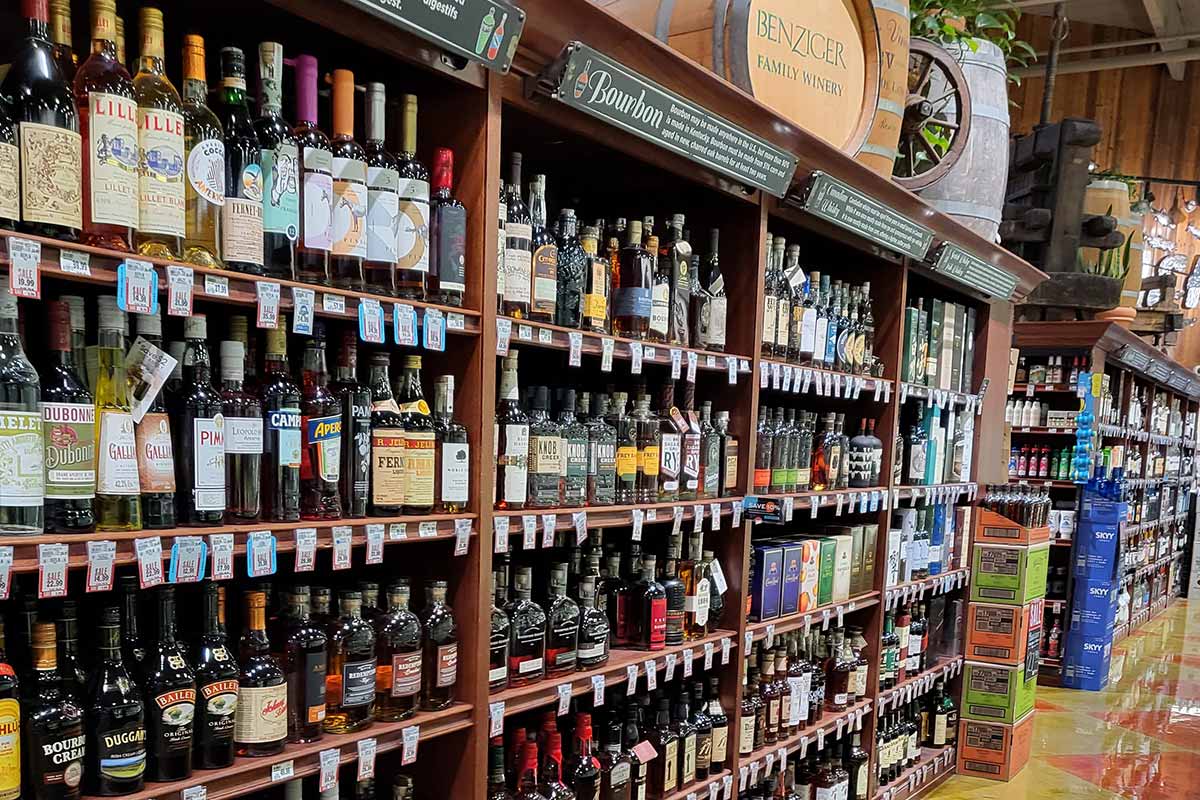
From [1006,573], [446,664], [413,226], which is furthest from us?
[1006,573]

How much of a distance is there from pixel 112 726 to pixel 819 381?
94.0 inches

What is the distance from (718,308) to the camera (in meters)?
2.66

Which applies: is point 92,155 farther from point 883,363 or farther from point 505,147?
point 883,363

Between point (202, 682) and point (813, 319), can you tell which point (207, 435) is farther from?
point (813, 319)

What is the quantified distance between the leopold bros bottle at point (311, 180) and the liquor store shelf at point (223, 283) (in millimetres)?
62

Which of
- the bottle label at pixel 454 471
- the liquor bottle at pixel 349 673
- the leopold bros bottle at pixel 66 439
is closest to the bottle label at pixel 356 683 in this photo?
the liquor bottle at pixel 349 673

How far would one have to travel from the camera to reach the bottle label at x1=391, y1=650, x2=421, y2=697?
5.86 feet

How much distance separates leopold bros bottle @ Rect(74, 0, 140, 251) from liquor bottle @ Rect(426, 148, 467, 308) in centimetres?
61

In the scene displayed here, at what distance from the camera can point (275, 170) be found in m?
1.55

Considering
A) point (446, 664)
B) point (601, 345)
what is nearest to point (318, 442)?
point (446, 664)

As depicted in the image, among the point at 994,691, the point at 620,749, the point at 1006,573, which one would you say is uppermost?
the point at 1006,573

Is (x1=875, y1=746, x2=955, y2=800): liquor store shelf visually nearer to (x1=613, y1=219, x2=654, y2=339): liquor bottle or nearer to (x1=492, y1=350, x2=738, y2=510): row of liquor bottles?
(x1=492, y1=350, x2=738, y2=510): row of liquor bottles

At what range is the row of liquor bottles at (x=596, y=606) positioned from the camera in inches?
82.3

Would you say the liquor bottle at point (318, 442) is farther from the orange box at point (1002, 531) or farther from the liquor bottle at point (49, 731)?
the orange box at point (1002, 531)
